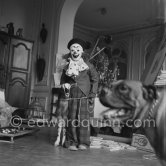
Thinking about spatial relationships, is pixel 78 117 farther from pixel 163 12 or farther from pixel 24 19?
pixel 24 19

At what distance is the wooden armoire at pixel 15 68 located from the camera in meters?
5.28

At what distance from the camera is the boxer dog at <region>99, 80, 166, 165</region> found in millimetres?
911

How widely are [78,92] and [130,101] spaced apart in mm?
1859

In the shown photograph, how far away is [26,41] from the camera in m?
5.61

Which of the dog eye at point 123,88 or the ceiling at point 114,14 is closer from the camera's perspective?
the dog eye at point 123,88

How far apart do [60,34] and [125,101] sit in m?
4.91

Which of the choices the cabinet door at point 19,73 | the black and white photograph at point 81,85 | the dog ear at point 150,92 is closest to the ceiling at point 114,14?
the black and white photograph at point 81,85

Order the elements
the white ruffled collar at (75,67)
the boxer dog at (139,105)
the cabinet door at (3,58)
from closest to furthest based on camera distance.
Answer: the boxer dog at (139,105)
the white ruffled collar at (75,67)
the cabinet door at (3,58)

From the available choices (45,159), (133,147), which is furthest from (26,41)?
(45,159)

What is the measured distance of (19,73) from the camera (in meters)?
5.49

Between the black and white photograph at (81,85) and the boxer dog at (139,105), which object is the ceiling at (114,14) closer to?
the black and white photograph at (81,85)

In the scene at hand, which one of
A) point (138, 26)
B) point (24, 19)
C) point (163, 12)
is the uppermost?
point (138, 26)

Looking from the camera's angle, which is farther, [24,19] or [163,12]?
[24,19]

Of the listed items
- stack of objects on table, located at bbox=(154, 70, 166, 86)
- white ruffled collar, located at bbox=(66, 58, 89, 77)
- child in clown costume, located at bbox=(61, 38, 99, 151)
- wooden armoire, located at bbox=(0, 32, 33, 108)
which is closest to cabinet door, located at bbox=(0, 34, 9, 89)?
wooden armoire, located at bbox=(0, 32, 33, 108)
